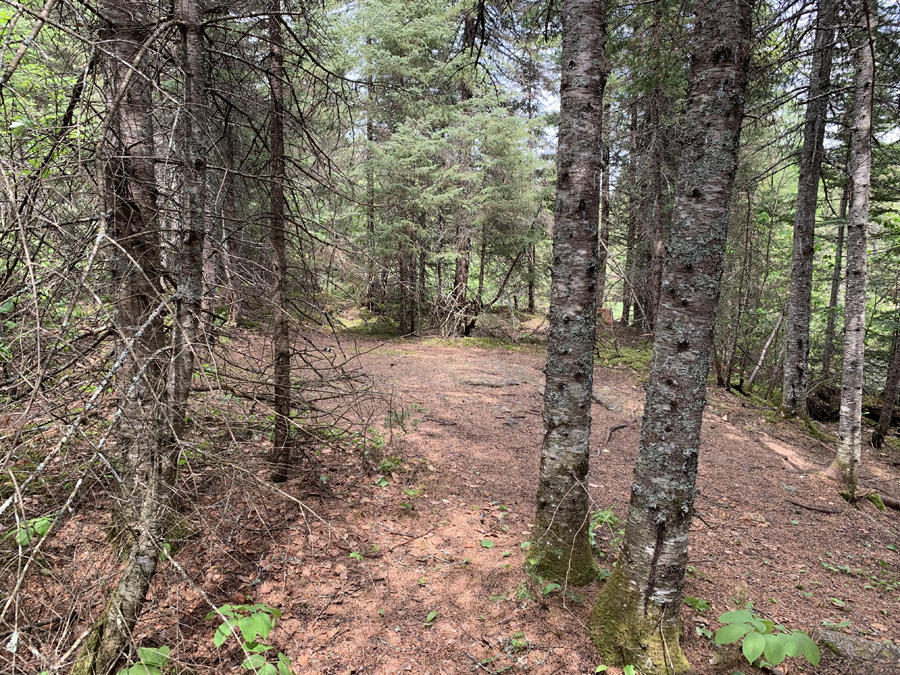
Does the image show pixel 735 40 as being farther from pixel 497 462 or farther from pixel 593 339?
pixel 497 462

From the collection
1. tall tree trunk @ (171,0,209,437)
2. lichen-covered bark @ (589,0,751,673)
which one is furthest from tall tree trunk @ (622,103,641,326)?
tall tree trunk @ (171,0,209,437)

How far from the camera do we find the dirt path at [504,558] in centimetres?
291

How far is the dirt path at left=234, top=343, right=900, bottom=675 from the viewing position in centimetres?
291

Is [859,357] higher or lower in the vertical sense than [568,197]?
lower

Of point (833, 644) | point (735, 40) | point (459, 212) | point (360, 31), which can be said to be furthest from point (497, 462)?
point (360, 31)

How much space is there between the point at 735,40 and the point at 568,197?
1.22 metres

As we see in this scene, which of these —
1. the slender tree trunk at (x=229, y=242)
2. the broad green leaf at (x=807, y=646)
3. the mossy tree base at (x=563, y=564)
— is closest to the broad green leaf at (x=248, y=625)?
the slender tree trunk at (x=229, y=242)

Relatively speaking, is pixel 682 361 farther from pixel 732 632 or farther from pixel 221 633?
pixel 221 633

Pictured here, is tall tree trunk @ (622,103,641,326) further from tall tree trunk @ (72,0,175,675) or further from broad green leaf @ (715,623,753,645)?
tall tree trunk @ (72,0,175,675)

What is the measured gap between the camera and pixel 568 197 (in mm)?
3125

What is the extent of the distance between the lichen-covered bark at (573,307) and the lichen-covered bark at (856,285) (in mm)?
5664

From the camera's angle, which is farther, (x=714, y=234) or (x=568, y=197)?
(x=568, y=197)

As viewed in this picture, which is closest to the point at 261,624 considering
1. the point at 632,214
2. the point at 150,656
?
the point at 150,656

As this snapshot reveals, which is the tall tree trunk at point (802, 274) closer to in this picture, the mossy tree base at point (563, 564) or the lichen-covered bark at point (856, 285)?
the lichen-covered bark at point (856, 285)
